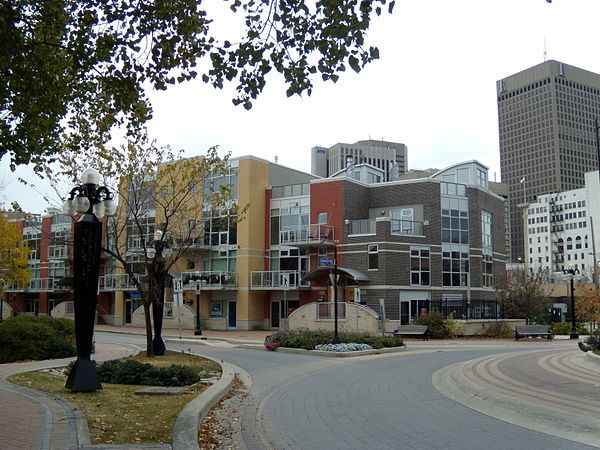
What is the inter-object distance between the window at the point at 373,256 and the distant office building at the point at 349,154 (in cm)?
10355

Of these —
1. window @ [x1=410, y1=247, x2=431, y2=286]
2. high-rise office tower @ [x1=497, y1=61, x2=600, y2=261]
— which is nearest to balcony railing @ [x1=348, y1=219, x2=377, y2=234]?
window @ [x1=410, y1=247, x2=431, y2=286]

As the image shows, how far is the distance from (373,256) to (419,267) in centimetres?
362

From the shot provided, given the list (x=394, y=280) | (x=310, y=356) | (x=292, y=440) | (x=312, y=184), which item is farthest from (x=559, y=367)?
(x=312, y=184)

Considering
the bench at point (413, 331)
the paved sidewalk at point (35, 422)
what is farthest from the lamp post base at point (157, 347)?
the bench at point (413, 331)

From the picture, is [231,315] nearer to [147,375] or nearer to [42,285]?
[42,285]

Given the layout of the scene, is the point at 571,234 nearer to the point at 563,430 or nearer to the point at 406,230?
the point at 406,230

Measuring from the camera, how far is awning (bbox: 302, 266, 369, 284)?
39.9 m

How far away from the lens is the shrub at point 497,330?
34.8m

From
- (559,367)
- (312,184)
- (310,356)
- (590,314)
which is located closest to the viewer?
(559,367)

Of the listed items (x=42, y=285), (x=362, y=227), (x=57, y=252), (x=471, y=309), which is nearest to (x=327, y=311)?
(x=362, y=227)

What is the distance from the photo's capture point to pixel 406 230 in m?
43.1

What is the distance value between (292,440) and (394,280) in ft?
109

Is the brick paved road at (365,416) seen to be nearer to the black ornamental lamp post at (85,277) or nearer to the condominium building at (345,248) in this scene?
the black ornamental lamp post at (85,277)

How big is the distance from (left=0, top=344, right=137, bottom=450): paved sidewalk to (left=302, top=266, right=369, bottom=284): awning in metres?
29.5
